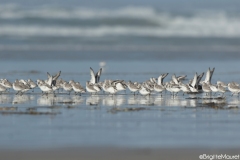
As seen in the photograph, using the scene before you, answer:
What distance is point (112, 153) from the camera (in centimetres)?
982

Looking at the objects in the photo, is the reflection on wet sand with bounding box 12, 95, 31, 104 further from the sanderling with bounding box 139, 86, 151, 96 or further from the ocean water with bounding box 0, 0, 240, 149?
the sanderling with bounding box 139, 86, 151, 96

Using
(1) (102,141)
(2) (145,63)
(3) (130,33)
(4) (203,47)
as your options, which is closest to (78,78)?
(2) (145,63)

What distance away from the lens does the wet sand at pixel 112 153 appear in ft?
31.3

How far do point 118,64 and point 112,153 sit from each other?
18094 mm

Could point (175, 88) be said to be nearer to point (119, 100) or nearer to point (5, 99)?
point (119, 100)

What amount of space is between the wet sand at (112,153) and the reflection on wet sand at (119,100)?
5.09m

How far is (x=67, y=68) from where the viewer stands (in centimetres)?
2562

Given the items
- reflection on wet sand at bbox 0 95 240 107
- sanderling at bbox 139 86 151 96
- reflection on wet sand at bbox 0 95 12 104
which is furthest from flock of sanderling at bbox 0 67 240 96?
reflection on wet sand at bbox 0 95 12 104

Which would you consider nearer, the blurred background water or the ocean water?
the ocean water

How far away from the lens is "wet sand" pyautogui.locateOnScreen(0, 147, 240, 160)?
9547mm

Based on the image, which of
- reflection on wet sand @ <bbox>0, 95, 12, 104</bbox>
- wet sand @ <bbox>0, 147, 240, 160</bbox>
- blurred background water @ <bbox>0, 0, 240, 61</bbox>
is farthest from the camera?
blurred background water @ <bbox>0, 0, 240, 61</bbox>

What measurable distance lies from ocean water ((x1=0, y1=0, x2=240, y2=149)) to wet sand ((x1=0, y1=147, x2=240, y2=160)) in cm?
31

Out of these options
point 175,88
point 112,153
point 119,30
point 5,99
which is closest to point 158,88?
point 175,88

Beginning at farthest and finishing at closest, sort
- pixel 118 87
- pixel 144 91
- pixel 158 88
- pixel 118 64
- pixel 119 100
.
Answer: pixel 118 64, pixel 118 87, pixel 158 88, pixel 144 91, pixel 119 100
